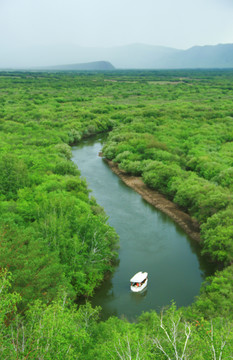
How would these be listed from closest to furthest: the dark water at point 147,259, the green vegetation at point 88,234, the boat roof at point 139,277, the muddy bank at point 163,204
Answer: the green vegetation at point 88,234, the dark water at point 147,259, the boat roof at point 139,277, the muddy bank at point 163,204

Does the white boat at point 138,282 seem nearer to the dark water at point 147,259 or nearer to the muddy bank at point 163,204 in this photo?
the dark water at point 147,259

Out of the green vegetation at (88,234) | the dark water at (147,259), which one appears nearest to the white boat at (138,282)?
the dark water at (147,259)

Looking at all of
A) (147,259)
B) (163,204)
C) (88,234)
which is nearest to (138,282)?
(147,259)

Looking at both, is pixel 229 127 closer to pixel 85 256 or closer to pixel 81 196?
pixel 81 196

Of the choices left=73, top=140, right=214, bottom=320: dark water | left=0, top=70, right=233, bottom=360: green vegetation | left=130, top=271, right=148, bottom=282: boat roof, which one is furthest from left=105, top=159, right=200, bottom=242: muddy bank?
left=130, top=271, right=148, bottom=282: boat roof

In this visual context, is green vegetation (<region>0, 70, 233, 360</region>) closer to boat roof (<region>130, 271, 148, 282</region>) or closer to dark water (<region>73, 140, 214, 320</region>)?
dark water (<region>73, 140, 214, 320</region>)
